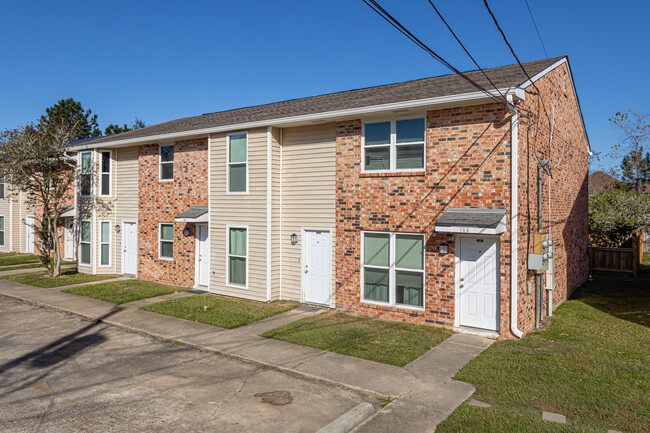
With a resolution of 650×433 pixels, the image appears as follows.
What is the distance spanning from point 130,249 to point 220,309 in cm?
721

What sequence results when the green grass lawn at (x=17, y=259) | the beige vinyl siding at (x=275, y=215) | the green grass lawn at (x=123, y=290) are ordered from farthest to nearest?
the green grass lawn at (x=17, y=259) → the green grass lawn at (x=123, y=290) → the beige vinyl siding at (x=275, y=215)

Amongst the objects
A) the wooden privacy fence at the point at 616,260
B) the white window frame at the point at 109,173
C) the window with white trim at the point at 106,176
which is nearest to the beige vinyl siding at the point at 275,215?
the white window frame at the point at 109,173

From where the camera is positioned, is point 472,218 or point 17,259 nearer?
point 472,218

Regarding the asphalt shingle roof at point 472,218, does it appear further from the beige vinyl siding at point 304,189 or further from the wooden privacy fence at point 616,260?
the wooden privacy fence at point 616,260

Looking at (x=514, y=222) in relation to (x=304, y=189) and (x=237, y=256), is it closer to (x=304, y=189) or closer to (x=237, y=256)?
(x=304, y=189)

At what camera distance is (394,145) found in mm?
10547

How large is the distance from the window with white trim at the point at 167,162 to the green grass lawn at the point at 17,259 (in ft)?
35.7

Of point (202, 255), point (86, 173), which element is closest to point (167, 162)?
point (202, 255)

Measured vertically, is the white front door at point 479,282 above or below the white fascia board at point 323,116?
below

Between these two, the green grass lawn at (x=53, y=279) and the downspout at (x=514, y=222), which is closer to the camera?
the downspout at (x=514, y=222)

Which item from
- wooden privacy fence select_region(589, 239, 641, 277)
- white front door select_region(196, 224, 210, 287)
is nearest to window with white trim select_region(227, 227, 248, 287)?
white front door select_region(196, 224, 210, 287)

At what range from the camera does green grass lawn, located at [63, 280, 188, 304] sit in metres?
12.9

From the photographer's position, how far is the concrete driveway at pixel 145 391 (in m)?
5.45

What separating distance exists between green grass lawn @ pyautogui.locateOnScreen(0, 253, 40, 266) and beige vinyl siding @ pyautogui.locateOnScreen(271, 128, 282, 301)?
15.5 meters
